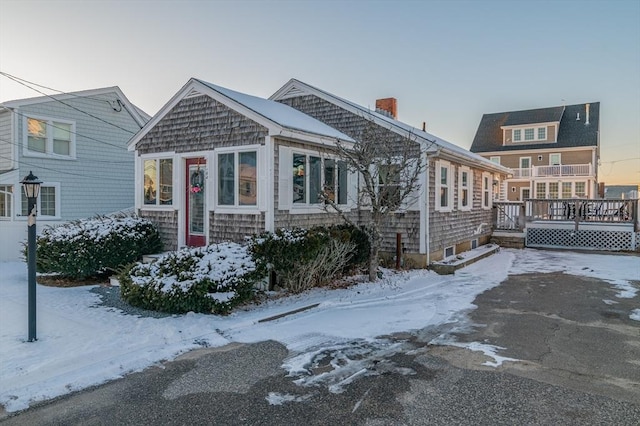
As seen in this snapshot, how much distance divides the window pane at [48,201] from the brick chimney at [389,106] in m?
12.5

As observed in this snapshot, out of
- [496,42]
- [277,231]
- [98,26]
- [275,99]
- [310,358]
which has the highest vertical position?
[496,42]

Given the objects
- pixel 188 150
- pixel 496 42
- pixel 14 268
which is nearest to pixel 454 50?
pixel 496 42

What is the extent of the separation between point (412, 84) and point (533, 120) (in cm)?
2339

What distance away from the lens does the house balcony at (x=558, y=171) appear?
3378 cm

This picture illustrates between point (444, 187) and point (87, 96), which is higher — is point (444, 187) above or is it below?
below

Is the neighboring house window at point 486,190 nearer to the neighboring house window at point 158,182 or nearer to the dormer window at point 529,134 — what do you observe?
the neighboring house window at point 158,182

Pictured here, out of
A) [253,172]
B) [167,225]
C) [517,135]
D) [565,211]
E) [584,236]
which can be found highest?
[517,135]

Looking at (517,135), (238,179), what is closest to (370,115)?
(238,179)

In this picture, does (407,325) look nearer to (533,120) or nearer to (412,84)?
(412,84)

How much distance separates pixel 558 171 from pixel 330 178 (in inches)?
1198

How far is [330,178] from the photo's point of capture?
1102cm

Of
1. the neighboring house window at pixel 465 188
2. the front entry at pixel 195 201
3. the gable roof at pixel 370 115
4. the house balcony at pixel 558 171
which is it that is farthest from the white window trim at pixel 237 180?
the house balcony at pixel 558 171

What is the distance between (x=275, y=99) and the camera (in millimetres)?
14406

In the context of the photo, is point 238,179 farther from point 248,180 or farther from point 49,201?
point 49,201
